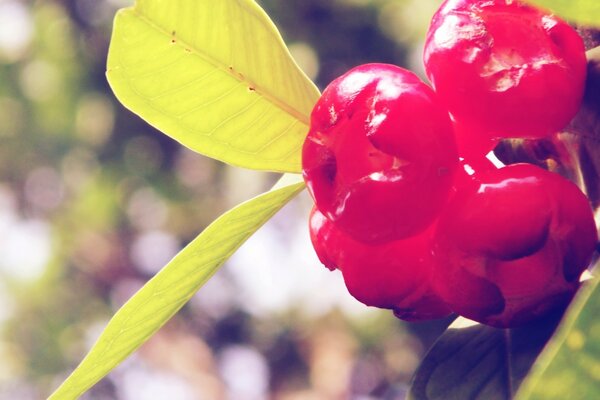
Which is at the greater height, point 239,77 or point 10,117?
point 239,77

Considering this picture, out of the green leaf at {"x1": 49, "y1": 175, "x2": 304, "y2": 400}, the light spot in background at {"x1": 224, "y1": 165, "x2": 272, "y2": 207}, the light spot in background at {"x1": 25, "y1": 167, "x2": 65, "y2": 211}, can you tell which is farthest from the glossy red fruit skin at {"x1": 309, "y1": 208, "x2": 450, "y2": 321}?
the light spot in background at {"x1": 25, "y1": 167, "x2": 65, "y2": 211}

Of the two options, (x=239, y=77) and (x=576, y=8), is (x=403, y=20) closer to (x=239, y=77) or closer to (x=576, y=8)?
(x=239, y=77)

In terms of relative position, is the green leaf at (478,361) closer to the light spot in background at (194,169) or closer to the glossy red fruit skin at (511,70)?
the glossy red fruit skin at (511,70)

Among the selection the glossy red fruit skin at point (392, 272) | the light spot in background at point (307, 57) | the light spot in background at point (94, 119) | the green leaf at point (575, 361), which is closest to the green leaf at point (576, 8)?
the green leaf at point (575, 361)

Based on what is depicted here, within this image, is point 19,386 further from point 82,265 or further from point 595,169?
point 595,169

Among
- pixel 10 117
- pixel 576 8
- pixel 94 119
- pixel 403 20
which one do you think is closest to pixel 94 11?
pixel 94 119

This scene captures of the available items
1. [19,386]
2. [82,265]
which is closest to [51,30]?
[82,265]

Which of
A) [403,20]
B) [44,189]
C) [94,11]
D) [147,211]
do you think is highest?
[403,20]

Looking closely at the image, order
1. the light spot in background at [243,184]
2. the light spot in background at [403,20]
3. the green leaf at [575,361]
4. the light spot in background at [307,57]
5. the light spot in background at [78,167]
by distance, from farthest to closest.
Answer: the light spot in background at [78,167], the light spot in background at [243,184], the light spot in background at [307,57], the light spot in background at [403,20], the green leaf at [575,361]
